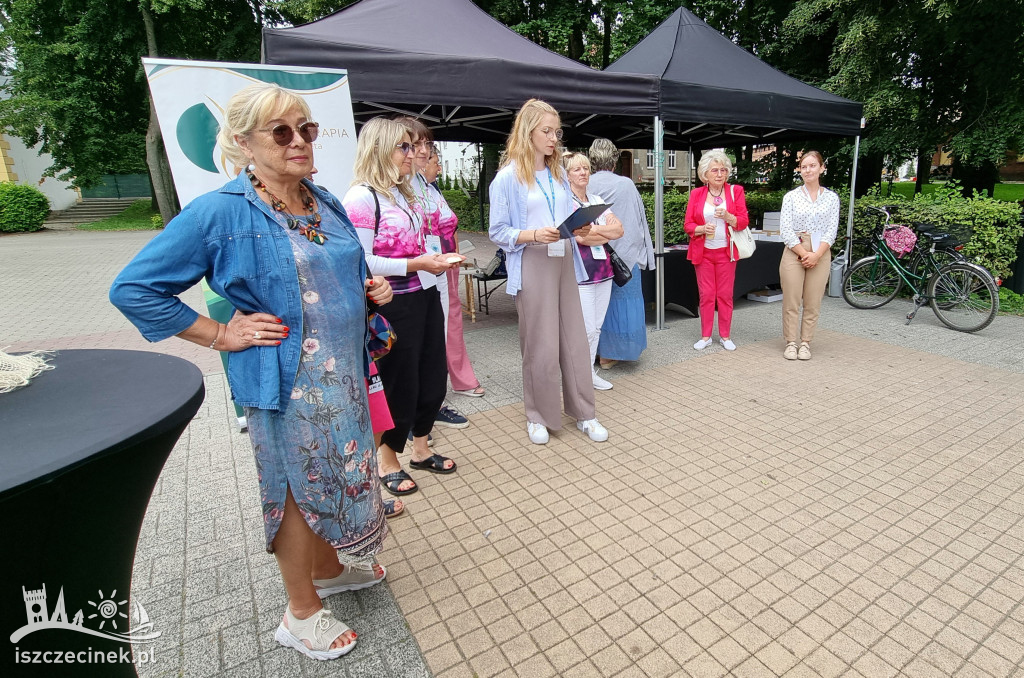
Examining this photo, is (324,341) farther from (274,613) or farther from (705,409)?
(705,409)

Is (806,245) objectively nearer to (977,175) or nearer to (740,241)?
(740,241)

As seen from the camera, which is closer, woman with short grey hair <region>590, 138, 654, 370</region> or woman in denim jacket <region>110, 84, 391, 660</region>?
woman in denim jacket <region>110, 84, 391, 660</region>

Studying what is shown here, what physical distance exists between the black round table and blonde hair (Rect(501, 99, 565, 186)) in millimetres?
2240

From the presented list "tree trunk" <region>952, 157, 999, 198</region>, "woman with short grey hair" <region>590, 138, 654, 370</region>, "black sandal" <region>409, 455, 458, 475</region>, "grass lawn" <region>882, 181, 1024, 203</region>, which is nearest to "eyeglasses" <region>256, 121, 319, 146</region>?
"black sandal" <region>409, 455, 458, 475</region>

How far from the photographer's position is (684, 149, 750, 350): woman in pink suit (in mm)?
5117

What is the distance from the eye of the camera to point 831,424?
378 centimetres

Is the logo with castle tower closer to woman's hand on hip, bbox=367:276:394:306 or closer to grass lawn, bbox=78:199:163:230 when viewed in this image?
woman's hand on hip, bbox=367:276:394:306

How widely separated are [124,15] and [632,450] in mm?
24062

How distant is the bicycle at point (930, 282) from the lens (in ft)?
18.9

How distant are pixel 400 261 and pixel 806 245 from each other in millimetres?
4019

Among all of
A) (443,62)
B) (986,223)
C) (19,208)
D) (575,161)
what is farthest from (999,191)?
(19,208)

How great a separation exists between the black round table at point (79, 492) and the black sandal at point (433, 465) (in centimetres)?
188

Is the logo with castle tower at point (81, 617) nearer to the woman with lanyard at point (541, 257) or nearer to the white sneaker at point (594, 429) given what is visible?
the woman with lanyard at point (541, 257)

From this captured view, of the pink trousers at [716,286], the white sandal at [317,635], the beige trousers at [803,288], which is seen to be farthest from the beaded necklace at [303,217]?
the beige trousers at [803,288]
